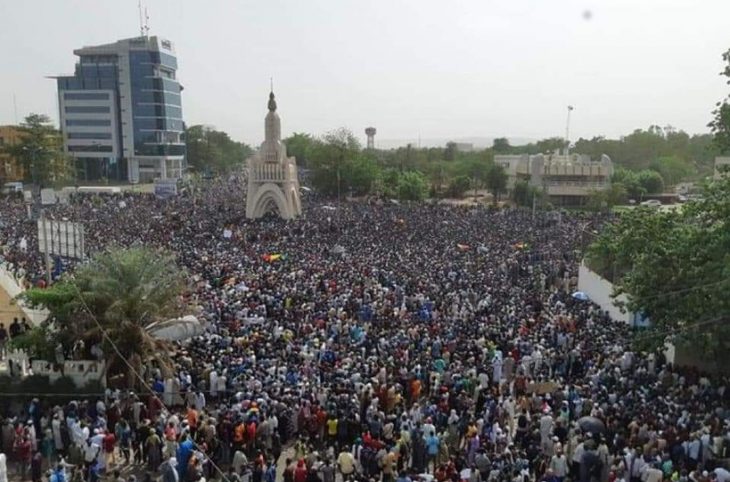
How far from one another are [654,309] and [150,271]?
10665 millimetres

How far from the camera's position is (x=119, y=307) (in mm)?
13391

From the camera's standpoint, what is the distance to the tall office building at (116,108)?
3504 inches

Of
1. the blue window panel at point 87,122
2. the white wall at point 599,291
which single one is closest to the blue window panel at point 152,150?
the blue window panel at point 87,122

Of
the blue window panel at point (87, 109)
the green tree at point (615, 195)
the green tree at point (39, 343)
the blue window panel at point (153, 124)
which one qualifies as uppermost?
the blue window panel at point (87, 109)

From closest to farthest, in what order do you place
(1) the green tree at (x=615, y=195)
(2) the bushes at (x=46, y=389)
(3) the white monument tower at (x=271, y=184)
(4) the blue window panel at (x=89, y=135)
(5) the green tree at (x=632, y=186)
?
(2) the bushes at (x=46, y=389) → (3) the white monument tower at (x=271, y=184) → (1) the green tree at (x=615, y=195) → (5) the green tree at (x=632, y=186) → (4) the blue window panel at (x=89, y=135)

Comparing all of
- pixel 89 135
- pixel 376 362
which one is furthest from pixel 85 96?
pixel 376 362

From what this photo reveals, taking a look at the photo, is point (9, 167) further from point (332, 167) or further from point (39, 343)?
point (39, 343)

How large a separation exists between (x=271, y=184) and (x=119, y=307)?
29110 millimetres

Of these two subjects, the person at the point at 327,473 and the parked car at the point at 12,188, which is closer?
the person at the point at 327,473

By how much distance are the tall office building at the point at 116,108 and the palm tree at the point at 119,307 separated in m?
79.3

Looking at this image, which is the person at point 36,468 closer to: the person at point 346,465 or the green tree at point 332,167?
the person at point 346,465

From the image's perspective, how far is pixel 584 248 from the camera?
25969mm

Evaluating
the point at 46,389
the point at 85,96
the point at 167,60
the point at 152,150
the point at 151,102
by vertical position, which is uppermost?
the point at 167,60

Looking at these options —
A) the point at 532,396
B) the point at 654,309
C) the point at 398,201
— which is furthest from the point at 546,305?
the point at 398,201
